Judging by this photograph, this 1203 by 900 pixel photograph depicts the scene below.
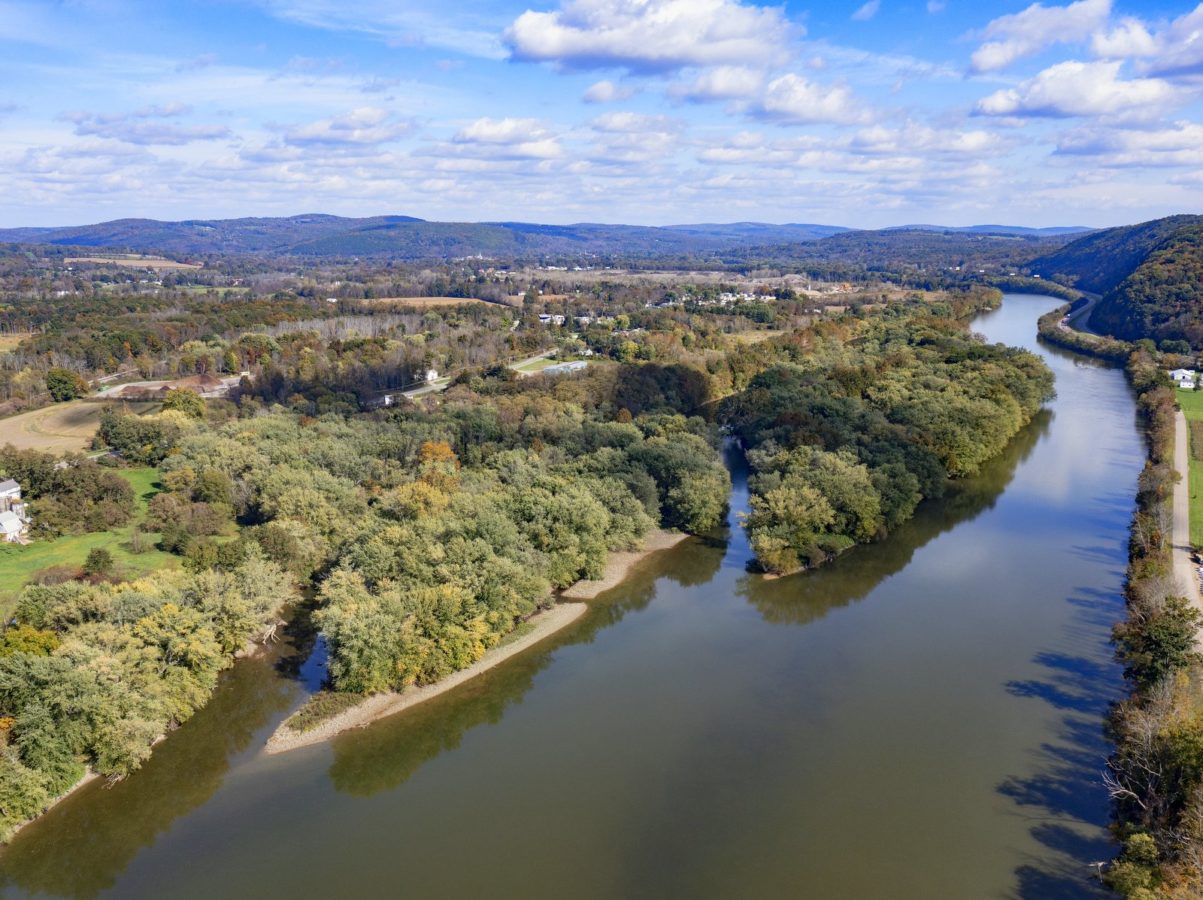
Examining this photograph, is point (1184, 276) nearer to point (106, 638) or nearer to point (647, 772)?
point (647, 772)

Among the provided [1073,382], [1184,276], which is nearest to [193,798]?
[1073,382]

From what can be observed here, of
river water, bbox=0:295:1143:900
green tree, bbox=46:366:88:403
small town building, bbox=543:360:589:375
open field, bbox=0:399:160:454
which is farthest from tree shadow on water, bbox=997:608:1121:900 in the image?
green tree, bbox=46:366:88:403

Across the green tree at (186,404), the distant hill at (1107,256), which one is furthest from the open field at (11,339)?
the distant hill at (1107,256)

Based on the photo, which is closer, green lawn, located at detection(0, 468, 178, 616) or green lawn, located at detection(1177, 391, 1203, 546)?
green lawn, located at detection(0, 468, 178, 616)

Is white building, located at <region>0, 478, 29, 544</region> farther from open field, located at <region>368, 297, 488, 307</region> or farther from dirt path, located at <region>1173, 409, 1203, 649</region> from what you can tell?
open field, located at <region>368, 297, 488, 307</region>

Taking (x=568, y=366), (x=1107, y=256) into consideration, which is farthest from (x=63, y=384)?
(x=1107, y=256)
